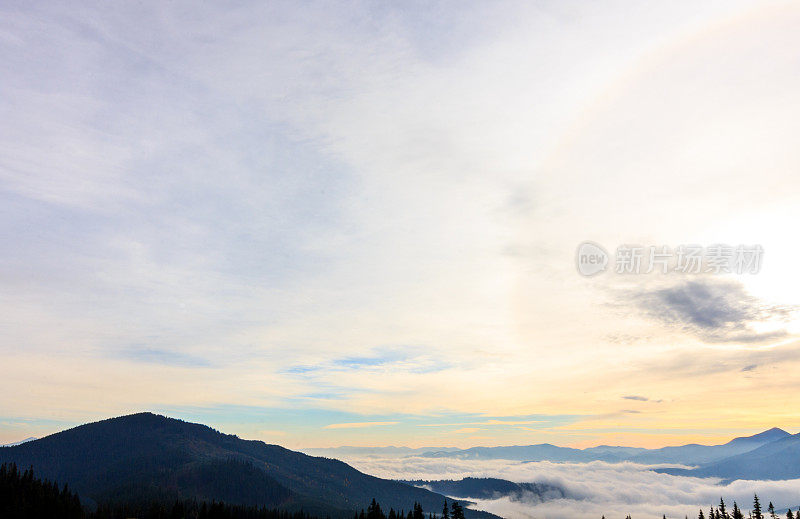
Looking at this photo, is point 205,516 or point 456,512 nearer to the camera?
point 456,512

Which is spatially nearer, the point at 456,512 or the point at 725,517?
the point at 456,512

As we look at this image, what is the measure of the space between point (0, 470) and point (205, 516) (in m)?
94.7

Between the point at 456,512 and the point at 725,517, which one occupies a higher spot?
the point at 456,512

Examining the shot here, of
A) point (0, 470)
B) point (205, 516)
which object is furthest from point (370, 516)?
point (0, 470)

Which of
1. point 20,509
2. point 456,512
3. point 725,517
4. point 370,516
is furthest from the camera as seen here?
point 725,517

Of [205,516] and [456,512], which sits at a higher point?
[456,512]

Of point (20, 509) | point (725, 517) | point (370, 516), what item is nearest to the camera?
point (370, 516)

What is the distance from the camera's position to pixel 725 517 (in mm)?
180000

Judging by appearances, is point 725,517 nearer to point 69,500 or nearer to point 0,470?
point 69,500

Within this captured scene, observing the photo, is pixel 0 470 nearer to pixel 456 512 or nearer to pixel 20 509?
pixel 20 509

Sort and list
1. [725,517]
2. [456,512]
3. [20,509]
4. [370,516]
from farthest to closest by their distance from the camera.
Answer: [725,517]
[20,509]
[370,516]
[456,512]

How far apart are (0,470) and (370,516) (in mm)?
163650

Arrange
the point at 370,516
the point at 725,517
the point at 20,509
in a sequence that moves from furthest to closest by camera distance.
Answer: the point at 725,517 → the point at 20,509 → the point at 370,516

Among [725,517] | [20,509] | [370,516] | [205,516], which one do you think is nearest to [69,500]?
[20,509]
